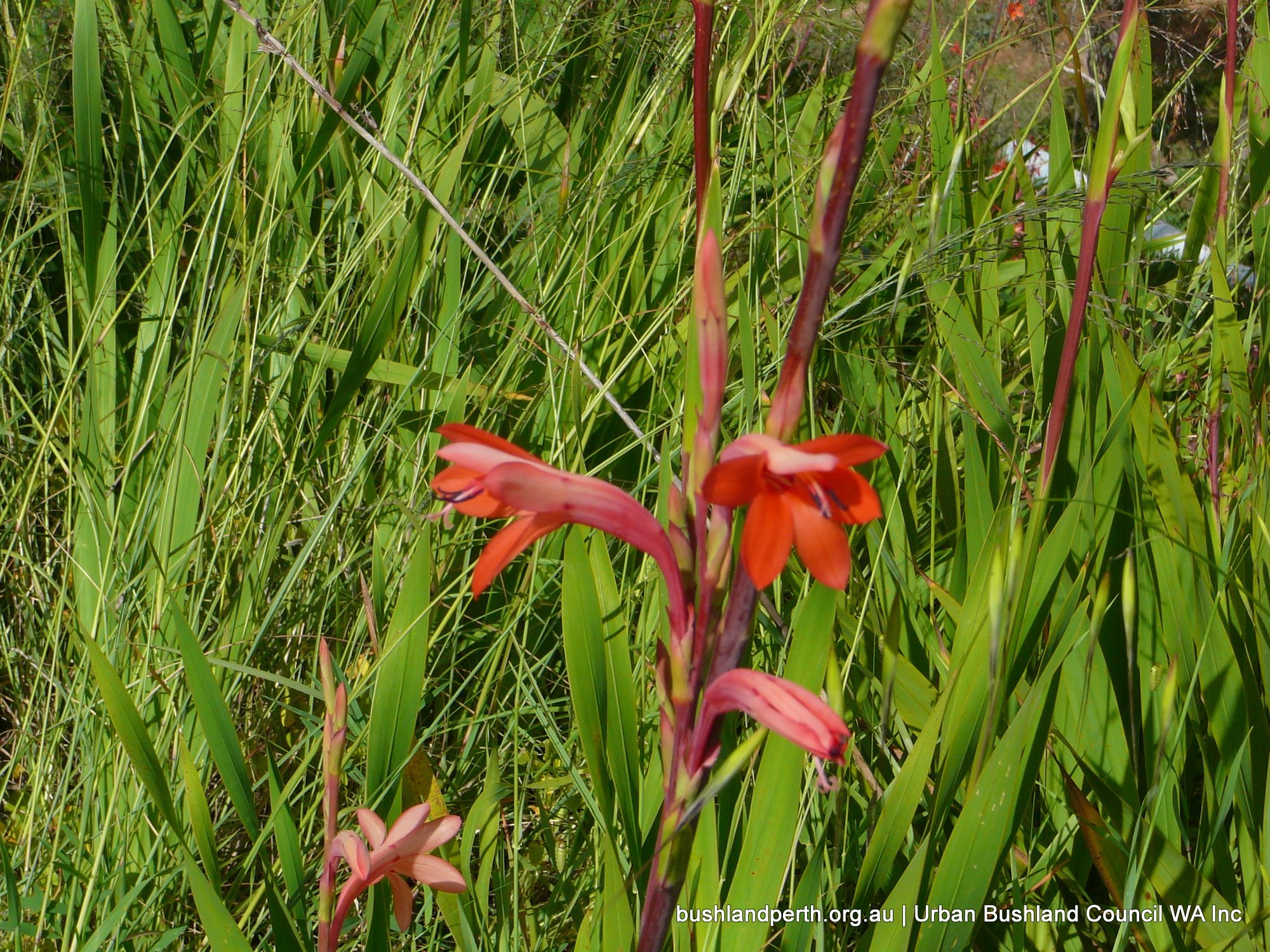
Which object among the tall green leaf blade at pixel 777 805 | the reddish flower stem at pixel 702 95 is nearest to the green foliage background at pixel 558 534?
the tall green leaf blade at pixel 777 805

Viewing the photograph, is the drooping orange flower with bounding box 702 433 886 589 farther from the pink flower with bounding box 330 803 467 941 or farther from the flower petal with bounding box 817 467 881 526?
the pink flower with bounding box 330 803 467 941

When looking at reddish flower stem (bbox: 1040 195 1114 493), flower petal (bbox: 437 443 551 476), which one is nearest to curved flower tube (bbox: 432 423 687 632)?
flower petal (bbox: 437 443 551 476)

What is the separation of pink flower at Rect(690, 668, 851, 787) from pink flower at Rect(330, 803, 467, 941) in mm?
296

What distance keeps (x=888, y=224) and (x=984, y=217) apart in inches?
15.8

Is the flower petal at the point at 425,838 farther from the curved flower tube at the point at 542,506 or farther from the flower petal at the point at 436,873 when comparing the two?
the curved flower tube at the point at 542,506

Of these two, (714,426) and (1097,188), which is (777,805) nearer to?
(714,426)

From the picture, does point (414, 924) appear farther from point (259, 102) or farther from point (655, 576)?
point (259, 102)

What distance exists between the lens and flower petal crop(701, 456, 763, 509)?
17.8 inches

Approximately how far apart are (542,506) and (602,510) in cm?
4

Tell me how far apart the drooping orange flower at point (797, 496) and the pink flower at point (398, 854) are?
415 millimetres

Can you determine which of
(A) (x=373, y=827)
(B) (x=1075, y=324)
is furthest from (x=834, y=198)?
(A) (x=373, y=827)

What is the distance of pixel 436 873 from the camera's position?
0.74 metres

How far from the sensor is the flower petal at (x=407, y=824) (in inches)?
29.5

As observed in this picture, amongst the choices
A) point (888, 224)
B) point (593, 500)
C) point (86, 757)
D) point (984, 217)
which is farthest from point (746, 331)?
point (888, 224)
